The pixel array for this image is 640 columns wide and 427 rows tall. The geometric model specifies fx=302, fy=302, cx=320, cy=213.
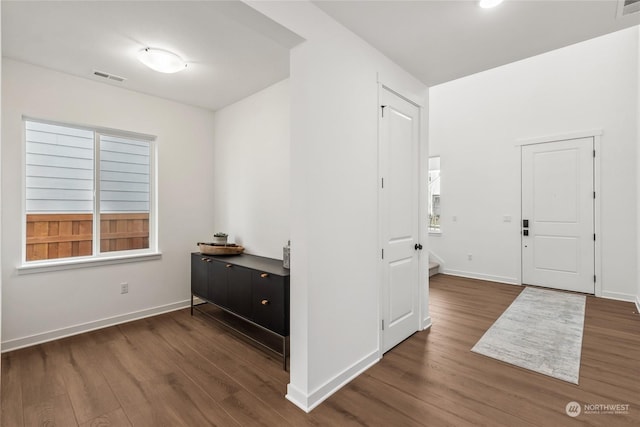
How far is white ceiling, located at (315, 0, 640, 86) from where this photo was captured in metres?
2.07

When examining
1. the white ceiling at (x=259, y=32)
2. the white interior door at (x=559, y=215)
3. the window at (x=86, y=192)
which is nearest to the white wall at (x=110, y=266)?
the window at (x=86, y=192)

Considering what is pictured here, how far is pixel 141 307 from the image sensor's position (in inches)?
146

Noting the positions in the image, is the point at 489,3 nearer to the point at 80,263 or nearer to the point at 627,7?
the point at 627,7

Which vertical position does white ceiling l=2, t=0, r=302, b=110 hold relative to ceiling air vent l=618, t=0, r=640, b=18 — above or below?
above

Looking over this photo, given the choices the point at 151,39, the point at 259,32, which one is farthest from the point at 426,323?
the point at 151,39

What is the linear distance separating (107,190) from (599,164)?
6.54 metres

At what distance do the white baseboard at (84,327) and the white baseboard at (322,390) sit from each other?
2.47 metres

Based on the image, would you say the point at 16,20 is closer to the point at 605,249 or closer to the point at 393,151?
the point at 393,151

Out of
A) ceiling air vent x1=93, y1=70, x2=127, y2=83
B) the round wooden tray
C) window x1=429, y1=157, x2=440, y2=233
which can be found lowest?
the round wooden tray

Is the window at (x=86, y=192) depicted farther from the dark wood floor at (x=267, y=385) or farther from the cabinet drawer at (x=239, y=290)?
the cabinet drawer at (x=239, y=290)

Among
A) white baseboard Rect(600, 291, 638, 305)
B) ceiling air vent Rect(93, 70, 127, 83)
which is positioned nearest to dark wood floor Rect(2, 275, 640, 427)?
white baseboard Rect(600, 291, 638, 305)

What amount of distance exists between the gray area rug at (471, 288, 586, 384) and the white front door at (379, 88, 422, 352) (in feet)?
2.41

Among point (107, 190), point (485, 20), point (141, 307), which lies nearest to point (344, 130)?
point (485, 20)

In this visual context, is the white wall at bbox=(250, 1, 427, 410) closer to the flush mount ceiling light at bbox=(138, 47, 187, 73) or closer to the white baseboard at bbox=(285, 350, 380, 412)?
the white baseboard at bbox=(285, 350, 380, 412)
